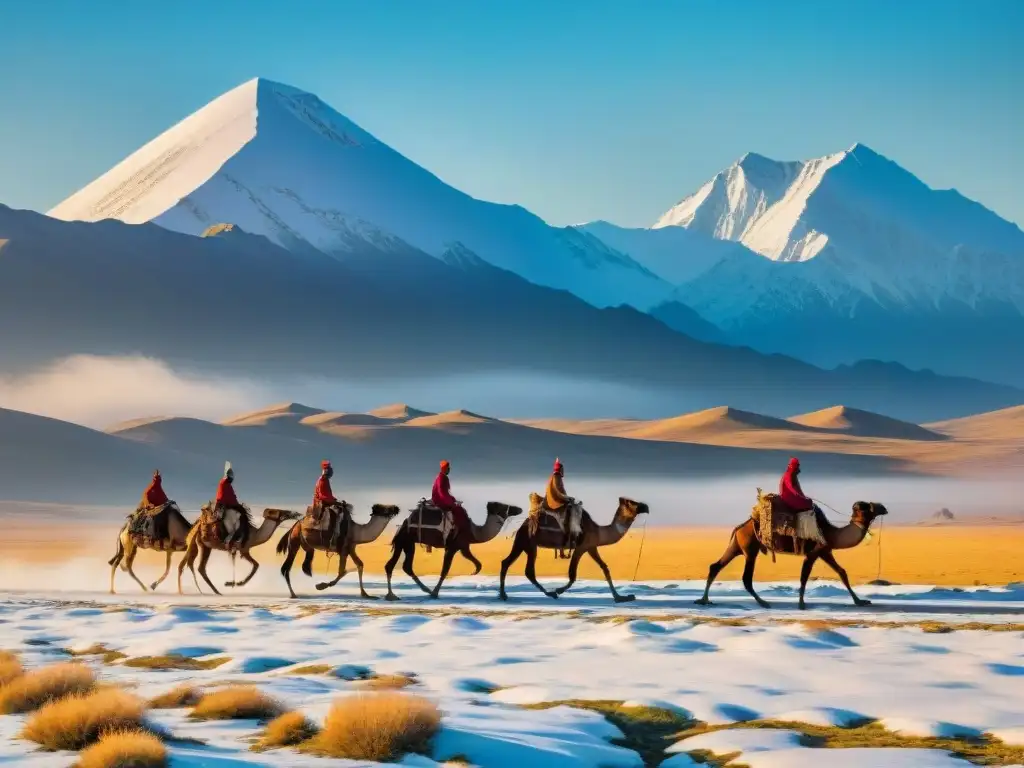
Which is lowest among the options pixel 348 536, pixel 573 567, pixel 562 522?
pixel 573 567

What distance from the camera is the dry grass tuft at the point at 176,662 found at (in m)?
16.8

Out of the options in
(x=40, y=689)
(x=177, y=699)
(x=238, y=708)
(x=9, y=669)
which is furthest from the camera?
(x=9, y=669)

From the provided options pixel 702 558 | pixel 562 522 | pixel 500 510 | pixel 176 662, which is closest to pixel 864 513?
pixel 562 522

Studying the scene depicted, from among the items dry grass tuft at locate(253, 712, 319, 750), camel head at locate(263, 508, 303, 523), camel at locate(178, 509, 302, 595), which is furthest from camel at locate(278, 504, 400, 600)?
dry grass tuft at locate(253, 712, 319, 750)

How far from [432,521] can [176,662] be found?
8.10 metres

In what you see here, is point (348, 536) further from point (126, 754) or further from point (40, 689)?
point (126, 754)

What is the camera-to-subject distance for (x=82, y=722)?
11.5 metres

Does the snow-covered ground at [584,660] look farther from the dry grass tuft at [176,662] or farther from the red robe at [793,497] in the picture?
the red robe at [793,497]

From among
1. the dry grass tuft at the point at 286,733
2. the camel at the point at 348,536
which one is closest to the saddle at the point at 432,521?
the camel at the point at 348,536

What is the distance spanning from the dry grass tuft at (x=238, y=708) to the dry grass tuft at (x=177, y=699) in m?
0.52

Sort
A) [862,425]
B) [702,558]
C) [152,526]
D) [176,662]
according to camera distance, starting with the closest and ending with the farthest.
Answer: [176,662], [152,526], [702,558], [862,425]

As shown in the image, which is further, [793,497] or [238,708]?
[793,497]

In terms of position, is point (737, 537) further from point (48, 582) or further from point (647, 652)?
point (48, 582)

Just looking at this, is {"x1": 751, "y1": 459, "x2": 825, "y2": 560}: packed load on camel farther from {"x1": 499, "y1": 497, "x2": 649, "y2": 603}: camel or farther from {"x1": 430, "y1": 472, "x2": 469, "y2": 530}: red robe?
{"x1": 430, "y1": 472, "x2": 469, "y2": 530}: red robe
